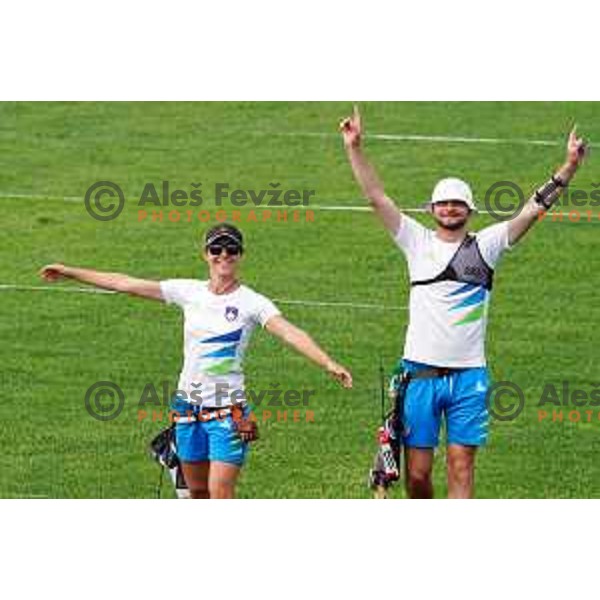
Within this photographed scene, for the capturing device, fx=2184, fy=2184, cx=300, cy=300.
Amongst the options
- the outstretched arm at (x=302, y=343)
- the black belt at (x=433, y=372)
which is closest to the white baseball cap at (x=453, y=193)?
the black belt at (x=433, y=372)

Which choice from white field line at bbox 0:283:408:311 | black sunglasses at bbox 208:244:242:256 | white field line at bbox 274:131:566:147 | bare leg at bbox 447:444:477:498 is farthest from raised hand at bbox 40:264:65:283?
white field line at bbox 274:131:566:147

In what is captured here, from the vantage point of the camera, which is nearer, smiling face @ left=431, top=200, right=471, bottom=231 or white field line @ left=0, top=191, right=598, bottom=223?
smiling face @ left=431, top=200, right=471, bottom=231

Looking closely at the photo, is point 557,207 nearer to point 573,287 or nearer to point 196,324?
point 573,287

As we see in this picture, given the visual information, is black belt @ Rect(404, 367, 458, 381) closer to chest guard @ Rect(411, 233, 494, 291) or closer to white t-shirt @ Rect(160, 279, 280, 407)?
chest guard @ Rect(411, 233, 494, 291)

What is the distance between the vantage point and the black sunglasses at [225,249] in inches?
573

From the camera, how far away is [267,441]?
61.7 ft

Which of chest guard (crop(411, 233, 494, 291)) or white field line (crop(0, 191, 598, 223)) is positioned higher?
white field line (crop(0, 191, 598, 223))

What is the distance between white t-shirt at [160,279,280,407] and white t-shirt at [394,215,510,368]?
103 cm

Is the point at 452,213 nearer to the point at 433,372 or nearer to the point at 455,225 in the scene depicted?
the point at 455,225

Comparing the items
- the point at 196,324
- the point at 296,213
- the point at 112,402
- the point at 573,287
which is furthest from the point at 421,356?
the point at 296,213

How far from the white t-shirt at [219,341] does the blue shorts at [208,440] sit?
0.12 m

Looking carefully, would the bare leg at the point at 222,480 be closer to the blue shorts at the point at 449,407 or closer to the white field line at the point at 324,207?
the blue shorts at the point at 449,407

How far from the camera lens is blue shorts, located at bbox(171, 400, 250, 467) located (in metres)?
14.5

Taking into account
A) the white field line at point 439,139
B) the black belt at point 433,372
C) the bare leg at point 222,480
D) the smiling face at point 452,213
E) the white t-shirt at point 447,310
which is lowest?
the bare leg at point 222,480
